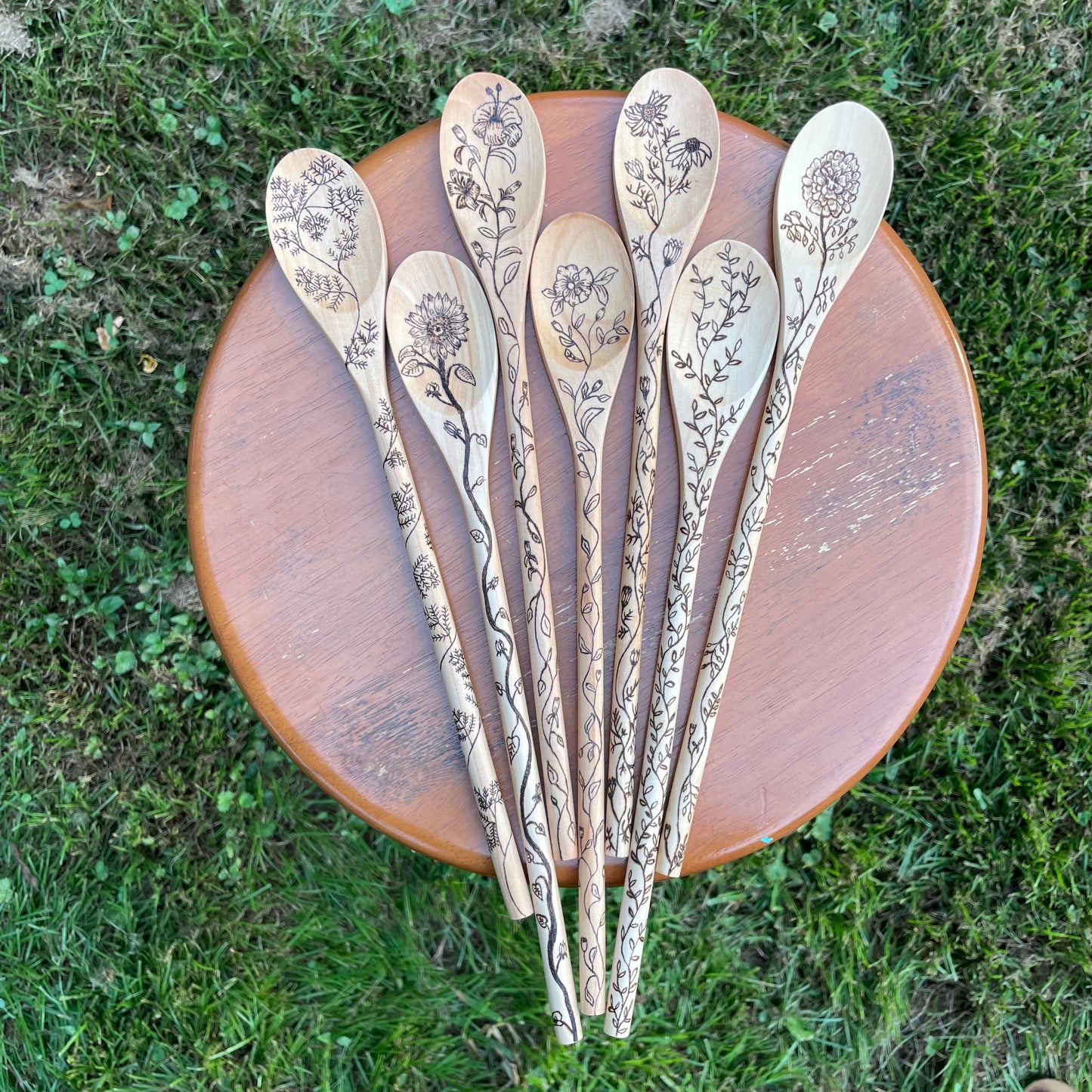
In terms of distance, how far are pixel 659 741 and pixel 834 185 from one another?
775 millimetres

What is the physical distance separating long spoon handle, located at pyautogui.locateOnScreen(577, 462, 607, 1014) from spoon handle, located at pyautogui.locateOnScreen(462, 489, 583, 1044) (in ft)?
0.09

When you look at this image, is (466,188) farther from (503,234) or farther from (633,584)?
(633,584)

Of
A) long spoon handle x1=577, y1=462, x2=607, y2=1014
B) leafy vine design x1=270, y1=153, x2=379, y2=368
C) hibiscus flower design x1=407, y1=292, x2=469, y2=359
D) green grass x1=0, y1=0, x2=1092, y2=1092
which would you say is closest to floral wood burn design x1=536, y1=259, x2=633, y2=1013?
long spoon handle x1=577, y1=462, x2=607, y2=1014

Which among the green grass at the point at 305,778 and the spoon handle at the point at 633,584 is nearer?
the spoon handle at the point at 633,584

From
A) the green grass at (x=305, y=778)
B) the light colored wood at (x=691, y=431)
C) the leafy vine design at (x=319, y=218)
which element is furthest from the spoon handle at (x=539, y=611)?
the green grass at (x=305, y=778)

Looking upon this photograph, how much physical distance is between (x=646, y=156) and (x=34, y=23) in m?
1.58

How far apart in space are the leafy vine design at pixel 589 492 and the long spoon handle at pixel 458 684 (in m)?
0.09

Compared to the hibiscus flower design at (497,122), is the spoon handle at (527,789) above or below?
below

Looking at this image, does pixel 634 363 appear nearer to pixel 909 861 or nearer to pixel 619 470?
pixel 619 470

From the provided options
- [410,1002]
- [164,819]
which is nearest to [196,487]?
[164,819]

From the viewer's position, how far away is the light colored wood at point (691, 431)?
112 cm

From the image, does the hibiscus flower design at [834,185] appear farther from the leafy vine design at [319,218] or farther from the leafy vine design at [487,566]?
the leafy vine design at [319,218]

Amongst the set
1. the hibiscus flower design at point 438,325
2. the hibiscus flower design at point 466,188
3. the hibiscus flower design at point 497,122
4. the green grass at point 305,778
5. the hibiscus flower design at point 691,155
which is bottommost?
the green grass at point 305,778

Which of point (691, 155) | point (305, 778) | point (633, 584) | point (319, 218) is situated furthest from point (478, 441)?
point (305, 778)
